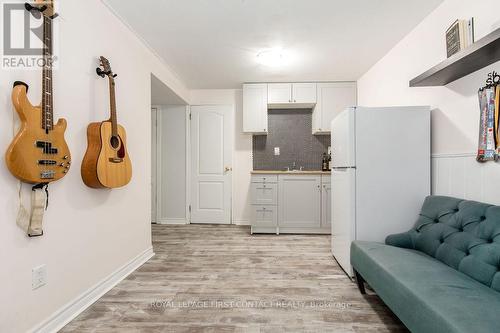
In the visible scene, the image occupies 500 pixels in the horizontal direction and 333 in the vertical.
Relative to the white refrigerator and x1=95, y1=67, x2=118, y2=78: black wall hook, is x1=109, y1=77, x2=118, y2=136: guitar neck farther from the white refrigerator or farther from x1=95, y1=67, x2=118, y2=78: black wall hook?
the white refrigerator

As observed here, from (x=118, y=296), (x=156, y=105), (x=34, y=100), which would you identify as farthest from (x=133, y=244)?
(x=156, y=105)

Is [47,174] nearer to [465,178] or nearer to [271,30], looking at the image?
[271,30]

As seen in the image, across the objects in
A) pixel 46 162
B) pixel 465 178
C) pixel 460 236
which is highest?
pixel 46 162

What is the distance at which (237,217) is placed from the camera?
4617 millimetres

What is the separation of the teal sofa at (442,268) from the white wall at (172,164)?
327 centimetres

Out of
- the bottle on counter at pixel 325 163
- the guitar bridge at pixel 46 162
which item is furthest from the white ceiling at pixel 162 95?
the bottle on counter at pixel 325 163

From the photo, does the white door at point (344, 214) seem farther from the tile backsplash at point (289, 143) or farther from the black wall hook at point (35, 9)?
the black wall hook at point (35, 9)

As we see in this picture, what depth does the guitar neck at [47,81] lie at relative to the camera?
1458mm

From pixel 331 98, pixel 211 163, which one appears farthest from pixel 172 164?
pixel 331 98

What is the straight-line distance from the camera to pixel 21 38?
4.75 ft

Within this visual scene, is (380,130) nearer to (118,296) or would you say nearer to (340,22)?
(340,22)

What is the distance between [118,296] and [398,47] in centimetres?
372

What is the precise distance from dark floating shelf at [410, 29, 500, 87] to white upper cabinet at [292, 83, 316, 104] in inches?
83.9

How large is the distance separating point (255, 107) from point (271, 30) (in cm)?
171
